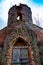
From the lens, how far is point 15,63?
24.8ft

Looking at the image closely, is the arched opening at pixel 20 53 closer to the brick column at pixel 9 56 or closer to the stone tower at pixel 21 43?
the stone tower at pixel 21 43

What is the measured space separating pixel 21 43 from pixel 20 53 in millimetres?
677

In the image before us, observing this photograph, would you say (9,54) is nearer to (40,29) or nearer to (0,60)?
(0,60)

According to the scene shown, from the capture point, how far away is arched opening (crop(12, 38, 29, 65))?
761cm

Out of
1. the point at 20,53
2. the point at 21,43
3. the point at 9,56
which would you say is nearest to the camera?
the point at 9,56

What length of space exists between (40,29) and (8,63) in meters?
3.53

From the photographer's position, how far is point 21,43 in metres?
8.19

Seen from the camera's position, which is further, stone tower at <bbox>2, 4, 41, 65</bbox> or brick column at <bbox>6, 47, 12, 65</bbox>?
stone tower at <bbox>2, 4, 41, 65</bbox>

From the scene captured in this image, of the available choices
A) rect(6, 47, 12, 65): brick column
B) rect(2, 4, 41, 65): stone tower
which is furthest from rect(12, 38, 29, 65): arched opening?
rect(6, 47, 12, 65): brick column

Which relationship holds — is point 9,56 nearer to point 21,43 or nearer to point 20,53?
point 20,53

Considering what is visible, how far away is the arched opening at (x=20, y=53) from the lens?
25.0 feet

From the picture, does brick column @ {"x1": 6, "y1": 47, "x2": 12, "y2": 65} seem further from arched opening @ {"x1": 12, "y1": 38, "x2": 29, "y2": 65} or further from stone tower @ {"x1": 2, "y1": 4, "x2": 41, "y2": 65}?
arched opening @ {"x1": 12, "y1": 38, "x2": 29, "y2": 65}

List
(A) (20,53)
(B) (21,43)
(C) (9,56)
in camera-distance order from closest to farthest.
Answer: (C) (9,56)
(A) (20,53)
(B) (21,43)

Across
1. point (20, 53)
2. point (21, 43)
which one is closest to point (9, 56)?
point (20, 53)
